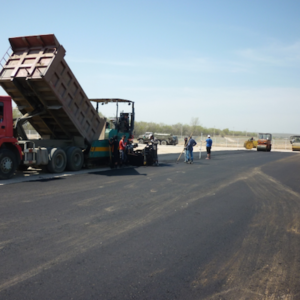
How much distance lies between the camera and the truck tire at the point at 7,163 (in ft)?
36.2

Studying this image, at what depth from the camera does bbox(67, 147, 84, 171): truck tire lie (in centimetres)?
1378

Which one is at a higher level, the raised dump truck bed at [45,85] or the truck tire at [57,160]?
the raised dump truck bed at [45,85]

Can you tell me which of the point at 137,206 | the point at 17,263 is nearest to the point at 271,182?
the point at 137,206

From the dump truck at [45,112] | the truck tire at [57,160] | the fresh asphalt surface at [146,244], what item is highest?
the dump truck at [45,112]

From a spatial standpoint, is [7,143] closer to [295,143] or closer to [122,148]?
[122,148]

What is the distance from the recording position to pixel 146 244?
5199 millimetres

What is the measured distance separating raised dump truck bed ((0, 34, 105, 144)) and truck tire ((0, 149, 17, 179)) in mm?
2339

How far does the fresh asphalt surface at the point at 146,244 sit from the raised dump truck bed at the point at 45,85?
429cm

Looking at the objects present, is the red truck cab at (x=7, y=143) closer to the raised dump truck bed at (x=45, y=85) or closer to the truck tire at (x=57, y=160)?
the raised dump truck bed at (x=45, y=85)

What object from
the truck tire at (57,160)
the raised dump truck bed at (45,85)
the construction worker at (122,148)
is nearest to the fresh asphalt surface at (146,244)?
the truck tire at (57,160)

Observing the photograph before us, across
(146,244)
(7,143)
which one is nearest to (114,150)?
(7,143)

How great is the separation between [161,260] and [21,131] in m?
9.92

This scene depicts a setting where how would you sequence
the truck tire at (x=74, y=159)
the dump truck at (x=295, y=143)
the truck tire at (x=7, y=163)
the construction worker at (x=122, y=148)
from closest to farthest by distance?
1. the truck tire at (x=7, y=163)
2. the truck tire at (x=74, y=159)
3. the construction worker at (x=122, y=148)
4. the dump truck at (x=295, y=143)

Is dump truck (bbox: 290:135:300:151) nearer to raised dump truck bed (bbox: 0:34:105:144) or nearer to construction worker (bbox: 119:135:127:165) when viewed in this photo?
construction worker (bbox: 119:135:127:165)
